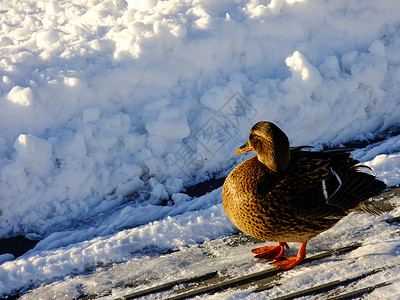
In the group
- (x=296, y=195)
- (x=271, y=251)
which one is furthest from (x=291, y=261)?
(x=296, y=195)

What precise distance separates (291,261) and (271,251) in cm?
20

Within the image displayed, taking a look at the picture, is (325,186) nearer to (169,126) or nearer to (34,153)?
(169,126)

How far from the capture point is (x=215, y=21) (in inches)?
218

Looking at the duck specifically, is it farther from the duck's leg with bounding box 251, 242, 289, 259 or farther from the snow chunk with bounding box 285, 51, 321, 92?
the snow chunk with bounding box 285, 51, 321, 92

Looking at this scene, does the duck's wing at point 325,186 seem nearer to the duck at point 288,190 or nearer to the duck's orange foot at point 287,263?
the duck at point 288,190

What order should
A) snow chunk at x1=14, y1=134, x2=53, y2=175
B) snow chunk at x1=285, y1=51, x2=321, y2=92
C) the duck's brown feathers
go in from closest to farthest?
1. the duck's brown feathers
2. snow chunk at x1=14, y1=134, x2=53, y2=175
3. snow chunk at x1=285, y1=51, x2=321, y2=92

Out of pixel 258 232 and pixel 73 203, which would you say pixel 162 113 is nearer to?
pixel 73 203

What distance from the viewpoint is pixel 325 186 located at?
118 inches

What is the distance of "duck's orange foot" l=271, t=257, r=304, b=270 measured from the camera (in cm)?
318

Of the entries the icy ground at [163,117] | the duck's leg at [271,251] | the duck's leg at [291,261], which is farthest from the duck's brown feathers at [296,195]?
the icy ground at [163,117]

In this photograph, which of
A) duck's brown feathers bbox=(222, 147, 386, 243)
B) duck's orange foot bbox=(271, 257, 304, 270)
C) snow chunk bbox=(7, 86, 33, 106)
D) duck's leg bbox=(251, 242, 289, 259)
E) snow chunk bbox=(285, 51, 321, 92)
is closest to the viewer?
duck's brown feathers bbox=(222, 147, 386, 243)

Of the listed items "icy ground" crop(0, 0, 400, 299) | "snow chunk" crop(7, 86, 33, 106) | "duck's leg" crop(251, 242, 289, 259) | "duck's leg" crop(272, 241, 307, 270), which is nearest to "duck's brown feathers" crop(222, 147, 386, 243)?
"duck's leg" crop(272, 241, 307, 270)

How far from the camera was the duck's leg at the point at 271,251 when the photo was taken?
10.9 ft

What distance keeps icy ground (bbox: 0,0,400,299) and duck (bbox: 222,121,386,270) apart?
406 millimetres
